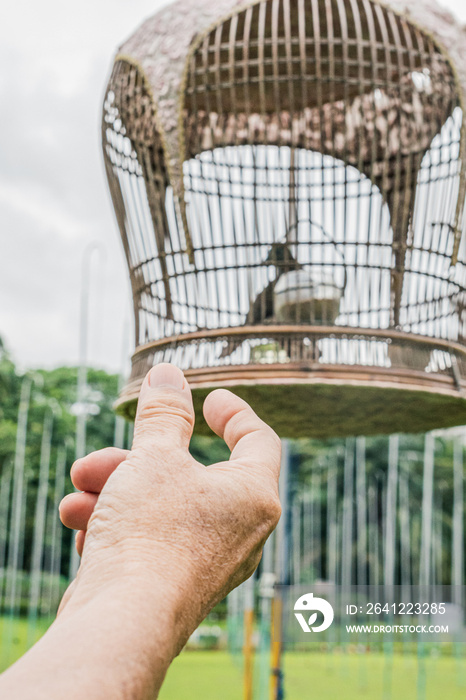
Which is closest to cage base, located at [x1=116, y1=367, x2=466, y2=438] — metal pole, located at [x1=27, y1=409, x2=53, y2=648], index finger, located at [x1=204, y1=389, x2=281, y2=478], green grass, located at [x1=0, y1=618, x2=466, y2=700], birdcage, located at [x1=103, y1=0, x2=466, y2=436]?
birdcage, located at [x1=103, y1=0, x2=466, y2=436]

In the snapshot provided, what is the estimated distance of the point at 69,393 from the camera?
27.1m

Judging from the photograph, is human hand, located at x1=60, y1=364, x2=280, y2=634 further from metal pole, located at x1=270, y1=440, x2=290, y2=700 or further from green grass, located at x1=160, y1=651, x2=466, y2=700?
green grass, located at x1=160, y1=651, x2=466, y2=700

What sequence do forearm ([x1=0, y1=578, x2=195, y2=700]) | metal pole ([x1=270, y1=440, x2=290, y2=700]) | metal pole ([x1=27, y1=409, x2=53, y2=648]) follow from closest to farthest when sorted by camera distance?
forearm ([x1=0, y1=578, x2=195, y2=700]) → metal pole ([x1=270, y1=440, x2=290, y2=700]) → metal pole ([x1=27, y1=409, x2=53, y2=648])

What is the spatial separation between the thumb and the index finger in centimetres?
5

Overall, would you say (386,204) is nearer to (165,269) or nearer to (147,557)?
(165,269)

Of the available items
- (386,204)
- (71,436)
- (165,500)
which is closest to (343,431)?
(386,204)

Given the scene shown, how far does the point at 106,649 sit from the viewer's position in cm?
45

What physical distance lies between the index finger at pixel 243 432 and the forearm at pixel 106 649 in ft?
0.58

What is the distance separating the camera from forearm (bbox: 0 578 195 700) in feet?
1.38

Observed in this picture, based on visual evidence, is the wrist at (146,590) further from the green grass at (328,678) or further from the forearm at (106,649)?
the green grass at (328,678)

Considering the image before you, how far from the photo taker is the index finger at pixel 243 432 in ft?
2.19

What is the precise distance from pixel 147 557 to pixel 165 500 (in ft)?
0.17

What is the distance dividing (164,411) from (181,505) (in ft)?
0.32

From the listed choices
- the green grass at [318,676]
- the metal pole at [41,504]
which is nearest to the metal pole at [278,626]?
the green grass at [318,676]
